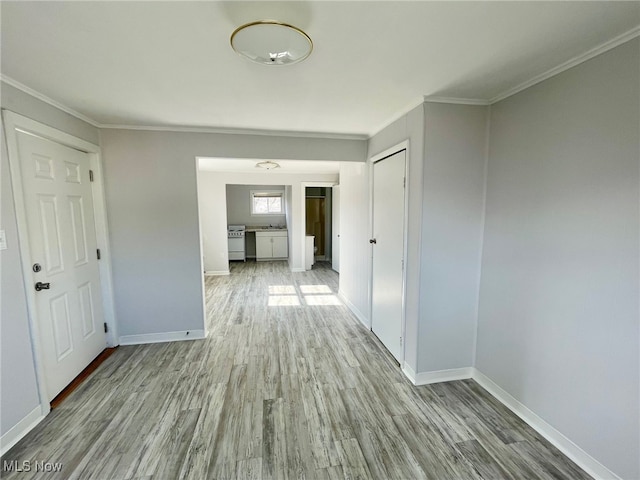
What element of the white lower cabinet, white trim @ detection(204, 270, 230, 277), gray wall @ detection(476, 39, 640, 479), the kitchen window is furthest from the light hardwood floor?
the kitchen window

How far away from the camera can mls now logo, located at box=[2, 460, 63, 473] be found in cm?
154

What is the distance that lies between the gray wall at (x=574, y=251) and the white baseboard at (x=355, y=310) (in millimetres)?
1508

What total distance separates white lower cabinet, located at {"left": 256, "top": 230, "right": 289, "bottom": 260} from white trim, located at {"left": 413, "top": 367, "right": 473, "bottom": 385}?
568 centimetres

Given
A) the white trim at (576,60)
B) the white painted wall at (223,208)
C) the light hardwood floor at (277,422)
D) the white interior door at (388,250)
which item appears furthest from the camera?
the white painted wall at (223,208)

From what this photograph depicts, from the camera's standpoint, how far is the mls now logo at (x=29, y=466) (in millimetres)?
1536

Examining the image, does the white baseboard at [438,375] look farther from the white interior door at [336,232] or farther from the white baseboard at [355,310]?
the white interior door at [336,232]

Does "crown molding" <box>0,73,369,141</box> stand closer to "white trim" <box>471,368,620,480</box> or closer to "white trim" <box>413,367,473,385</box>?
"white trim" <box>413,367,473,385</box>

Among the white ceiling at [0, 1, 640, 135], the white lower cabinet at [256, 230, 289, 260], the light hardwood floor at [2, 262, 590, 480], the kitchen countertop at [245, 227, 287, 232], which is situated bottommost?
the light hardwood floor at [2, 262, 590, 480]

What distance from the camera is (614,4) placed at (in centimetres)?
115

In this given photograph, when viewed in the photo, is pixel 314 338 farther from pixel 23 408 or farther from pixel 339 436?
pixel 23 408

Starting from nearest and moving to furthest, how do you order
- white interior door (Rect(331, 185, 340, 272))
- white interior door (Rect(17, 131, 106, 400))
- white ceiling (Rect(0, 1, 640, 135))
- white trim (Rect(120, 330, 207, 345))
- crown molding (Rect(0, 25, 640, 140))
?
white ceiling (Rect(0, 1, 640, 135)) → crown molding (Rect(0, 25, 640, 140)) → white interior door (Rect(17, 131, 106, 400)) → white trim (Rect(120, 330, 207, 345)) → white interior door (Rect(331, 185, 340, 272))

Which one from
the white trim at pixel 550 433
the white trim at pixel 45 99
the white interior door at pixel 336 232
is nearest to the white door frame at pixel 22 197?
the white trim at pixel 45 99

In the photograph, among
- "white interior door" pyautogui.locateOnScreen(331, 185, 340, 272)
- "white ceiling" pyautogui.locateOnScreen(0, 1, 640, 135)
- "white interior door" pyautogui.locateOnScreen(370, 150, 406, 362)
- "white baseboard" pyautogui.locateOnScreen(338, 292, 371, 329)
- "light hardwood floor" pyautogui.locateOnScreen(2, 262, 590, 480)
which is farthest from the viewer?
"white interior door" pyautogui.locateOnScreen(331, 185, 340, 272)

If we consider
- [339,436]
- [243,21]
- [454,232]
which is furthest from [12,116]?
[454,232]
